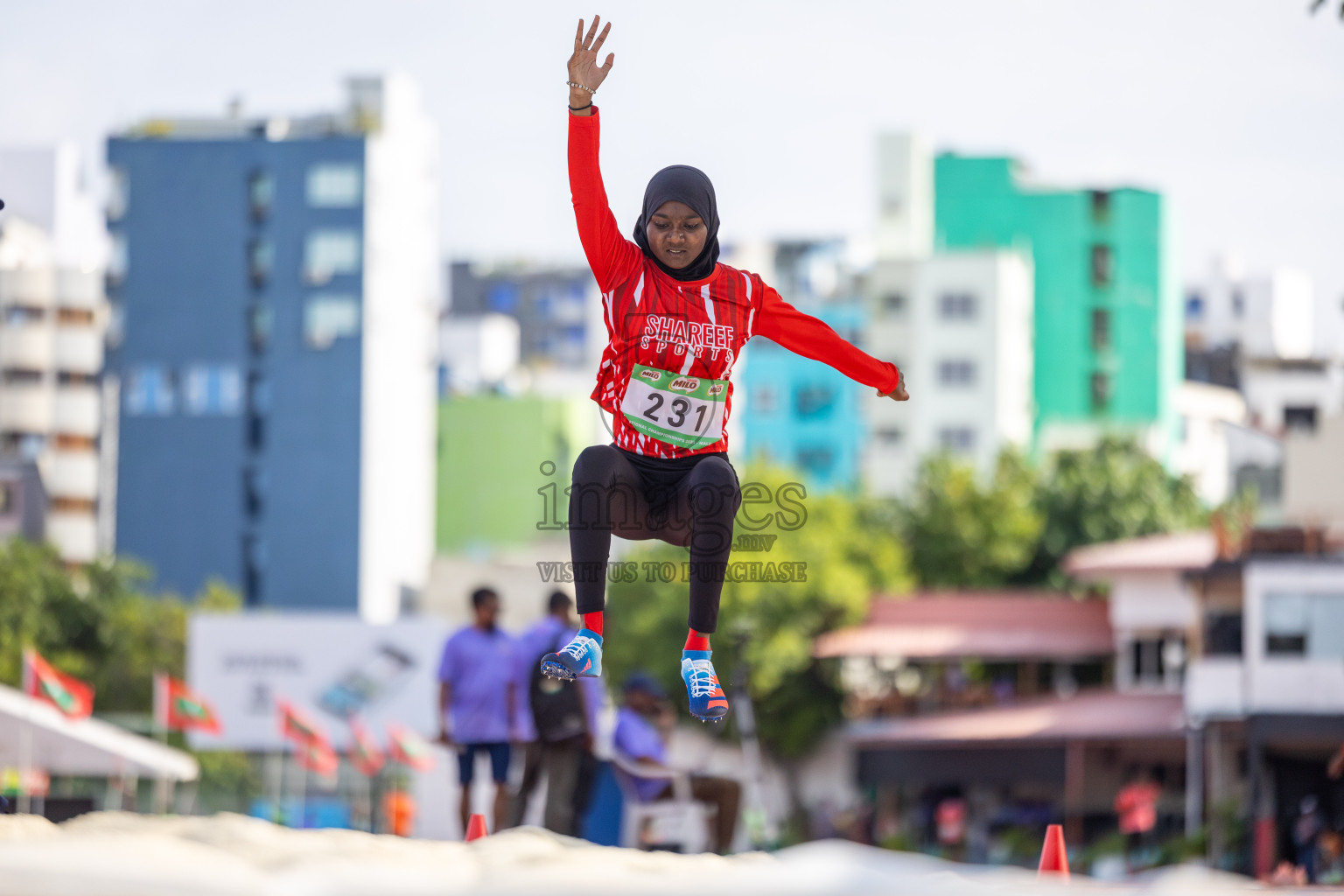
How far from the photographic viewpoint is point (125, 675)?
54781mm

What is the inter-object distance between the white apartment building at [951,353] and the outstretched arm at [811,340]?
61.5 m

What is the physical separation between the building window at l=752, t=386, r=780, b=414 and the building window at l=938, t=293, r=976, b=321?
8.14 meters

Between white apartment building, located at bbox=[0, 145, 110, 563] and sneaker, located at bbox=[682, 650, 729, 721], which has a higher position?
white apartment building, located at bbox=[0, 145, 110, 563]

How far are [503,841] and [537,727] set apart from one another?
3.76 meters

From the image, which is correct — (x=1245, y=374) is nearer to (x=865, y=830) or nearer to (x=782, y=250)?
(x=782, y=250)

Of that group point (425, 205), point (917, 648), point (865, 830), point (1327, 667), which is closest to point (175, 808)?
point (865, 830)

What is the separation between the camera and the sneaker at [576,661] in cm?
748

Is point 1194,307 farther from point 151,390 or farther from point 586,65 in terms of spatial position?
point 586,65

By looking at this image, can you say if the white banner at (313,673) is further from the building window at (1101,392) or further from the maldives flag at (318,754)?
the building window at (1101,392)

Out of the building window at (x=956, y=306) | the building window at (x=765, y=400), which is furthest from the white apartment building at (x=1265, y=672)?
the building window at (x=765, y=400)

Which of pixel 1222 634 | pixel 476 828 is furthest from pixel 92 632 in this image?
pixel 476 828

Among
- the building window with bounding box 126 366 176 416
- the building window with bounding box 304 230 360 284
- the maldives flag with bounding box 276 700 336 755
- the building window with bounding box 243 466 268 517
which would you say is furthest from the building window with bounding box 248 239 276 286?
the maldives flag with bounding box 276 700 336 755

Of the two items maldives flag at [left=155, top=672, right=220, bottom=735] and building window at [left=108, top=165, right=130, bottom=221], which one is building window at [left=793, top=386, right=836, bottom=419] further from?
maldives flag at [left=155, top=672, right=220, bottom=735]

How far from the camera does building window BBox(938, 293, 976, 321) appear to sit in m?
70.7
